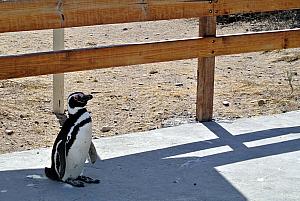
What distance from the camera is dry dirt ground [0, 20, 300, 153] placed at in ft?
20.3

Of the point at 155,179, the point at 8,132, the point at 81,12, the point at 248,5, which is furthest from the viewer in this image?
the point at 8,132

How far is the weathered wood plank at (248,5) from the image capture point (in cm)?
551

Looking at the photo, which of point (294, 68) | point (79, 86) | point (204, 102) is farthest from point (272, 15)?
point (204, 102)

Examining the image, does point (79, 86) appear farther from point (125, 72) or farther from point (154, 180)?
point (154, 180)

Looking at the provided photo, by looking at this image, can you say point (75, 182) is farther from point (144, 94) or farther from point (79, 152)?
point (144, 94)

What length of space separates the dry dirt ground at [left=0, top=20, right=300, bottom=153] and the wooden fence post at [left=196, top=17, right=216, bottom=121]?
0.25 metres

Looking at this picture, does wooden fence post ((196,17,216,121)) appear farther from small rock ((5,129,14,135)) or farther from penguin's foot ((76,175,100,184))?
penguin's foot ((76,175,100,184))

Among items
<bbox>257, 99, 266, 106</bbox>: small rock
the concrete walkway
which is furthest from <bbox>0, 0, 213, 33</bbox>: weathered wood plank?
<bbox>257, 99, 266, 106</bbox>: small rock

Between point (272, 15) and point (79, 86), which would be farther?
point (272, 15)

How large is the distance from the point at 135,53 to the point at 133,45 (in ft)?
0.19

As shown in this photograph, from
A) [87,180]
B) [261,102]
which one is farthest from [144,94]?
[87,180]

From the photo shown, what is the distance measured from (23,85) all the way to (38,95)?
0.38 m

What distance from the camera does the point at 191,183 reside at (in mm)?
4535

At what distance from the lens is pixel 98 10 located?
4.85 metres
